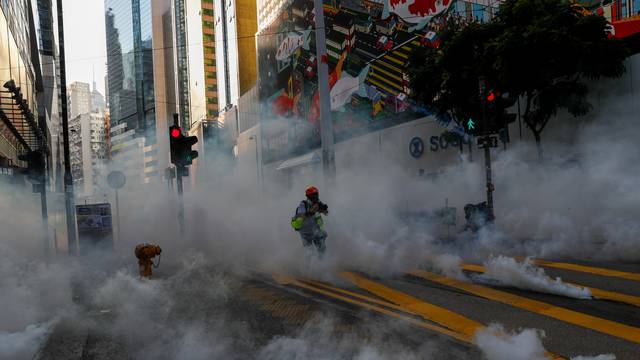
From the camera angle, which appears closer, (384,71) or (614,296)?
(614,296)

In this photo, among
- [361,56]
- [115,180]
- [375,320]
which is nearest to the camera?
[375,320]

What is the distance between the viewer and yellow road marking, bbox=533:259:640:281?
624 cm

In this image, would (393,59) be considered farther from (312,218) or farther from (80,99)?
(80,99)

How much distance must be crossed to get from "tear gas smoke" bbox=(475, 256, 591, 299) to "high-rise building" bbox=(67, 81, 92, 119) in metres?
192

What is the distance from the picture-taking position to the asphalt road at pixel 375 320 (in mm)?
3912

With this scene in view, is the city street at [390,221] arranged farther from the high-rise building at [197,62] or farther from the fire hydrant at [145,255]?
the high-rise building at [197,62]

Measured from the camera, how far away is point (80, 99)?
608 feet

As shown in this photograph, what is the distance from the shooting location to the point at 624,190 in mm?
10516

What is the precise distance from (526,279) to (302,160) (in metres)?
23.0

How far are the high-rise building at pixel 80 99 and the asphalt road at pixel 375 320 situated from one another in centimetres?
19121

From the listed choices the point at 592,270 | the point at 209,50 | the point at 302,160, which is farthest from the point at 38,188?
the point at 209,50

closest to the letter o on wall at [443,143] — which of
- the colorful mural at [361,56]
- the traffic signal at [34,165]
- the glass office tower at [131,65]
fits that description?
the colorful mural at [361,56]

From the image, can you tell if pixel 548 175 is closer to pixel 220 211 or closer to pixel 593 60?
pixel 593 60

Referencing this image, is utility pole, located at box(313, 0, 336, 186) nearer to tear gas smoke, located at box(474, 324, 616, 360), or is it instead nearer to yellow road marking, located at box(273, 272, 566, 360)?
yellow road marking, located at box(273, 272, 566, 360)
